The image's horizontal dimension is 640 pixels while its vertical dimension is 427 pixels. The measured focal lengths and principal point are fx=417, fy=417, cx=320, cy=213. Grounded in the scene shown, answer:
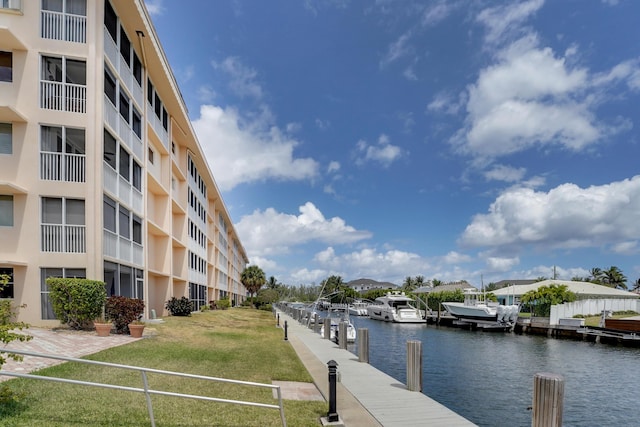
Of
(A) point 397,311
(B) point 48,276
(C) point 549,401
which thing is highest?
(B) point 48,276

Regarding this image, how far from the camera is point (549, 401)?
6375 millimetres

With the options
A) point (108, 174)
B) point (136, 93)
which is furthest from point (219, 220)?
point (108, 174)

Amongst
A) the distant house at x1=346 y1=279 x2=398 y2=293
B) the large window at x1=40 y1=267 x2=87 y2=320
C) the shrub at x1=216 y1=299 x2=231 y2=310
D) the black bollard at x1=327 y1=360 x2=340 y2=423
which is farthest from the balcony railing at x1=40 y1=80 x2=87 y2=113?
the distant house at x1=346 y1=279 x2=398 y2=293

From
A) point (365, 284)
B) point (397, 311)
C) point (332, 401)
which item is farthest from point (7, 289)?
point (365, 284)

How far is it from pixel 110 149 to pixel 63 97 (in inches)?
113

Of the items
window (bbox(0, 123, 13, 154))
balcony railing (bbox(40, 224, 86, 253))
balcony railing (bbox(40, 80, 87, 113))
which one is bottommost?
balcony railing (bbox(40, 224, 86, 253))

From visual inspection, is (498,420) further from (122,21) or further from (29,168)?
(122,21)

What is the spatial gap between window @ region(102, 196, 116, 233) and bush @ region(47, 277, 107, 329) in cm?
298

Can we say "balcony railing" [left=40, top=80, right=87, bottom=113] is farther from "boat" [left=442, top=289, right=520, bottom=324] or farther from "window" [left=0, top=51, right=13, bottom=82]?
"boat" [left=442, top=289, right=520, bottom=324]

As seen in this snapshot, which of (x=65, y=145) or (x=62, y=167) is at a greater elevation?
(x=65, y=145)

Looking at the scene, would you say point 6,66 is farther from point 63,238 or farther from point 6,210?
point 63,238

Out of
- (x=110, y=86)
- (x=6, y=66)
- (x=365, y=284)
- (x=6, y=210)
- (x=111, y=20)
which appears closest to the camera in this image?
(x=6, y=210)

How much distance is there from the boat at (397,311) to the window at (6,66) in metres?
48.6

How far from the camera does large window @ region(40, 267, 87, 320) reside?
52.9 feet
